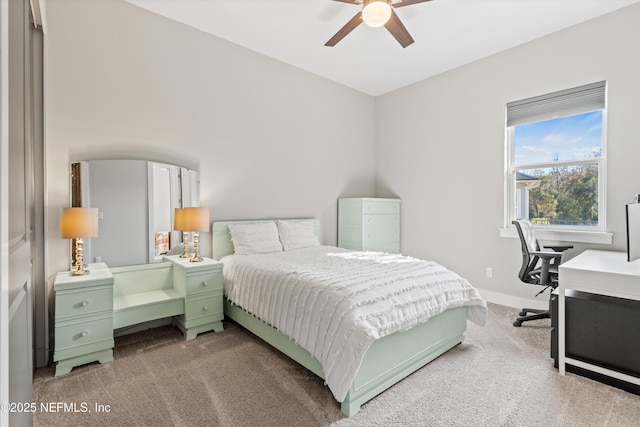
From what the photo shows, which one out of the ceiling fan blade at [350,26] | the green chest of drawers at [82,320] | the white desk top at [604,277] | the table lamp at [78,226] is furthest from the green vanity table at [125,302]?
the white desk top at [604,277]

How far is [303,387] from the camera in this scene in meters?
1.99

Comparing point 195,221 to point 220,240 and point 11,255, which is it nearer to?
point 220,240

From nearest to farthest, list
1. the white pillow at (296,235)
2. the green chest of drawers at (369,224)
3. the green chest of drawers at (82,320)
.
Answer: the green chest of drawers at (82,320) → the white pillow at (296,235) → the green chest of drawers at (369,224)

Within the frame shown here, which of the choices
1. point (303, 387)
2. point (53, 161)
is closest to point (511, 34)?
point (303, 387)

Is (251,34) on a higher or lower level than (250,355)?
higher

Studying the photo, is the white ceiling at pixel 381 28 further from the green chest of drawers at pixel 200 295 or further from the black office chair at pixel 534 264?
the green chest of drawers at pixel 200 295

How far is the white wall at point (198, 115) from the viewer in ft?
8.30

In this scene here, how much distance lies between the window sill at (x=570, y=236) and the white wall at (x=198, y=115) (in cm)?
217

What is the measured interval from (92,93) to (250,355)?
100 inches

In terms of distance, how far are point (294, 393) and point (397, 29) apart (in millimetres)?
2770

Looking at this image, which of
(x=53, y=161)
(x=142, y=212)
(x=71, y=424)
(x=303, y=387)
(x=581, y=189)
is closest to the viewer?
(x=71, y=424)

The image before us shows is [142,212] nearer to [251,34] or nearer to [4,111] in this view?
[251,34]

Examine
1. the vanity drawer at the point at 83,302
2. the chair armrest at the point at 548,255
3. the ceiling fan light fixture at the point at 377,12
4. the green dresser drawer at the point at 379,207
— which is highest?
the ceiling fan light fixture at the point at 377,12

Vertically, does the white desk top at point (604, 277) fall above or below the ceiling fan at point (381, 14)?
below
